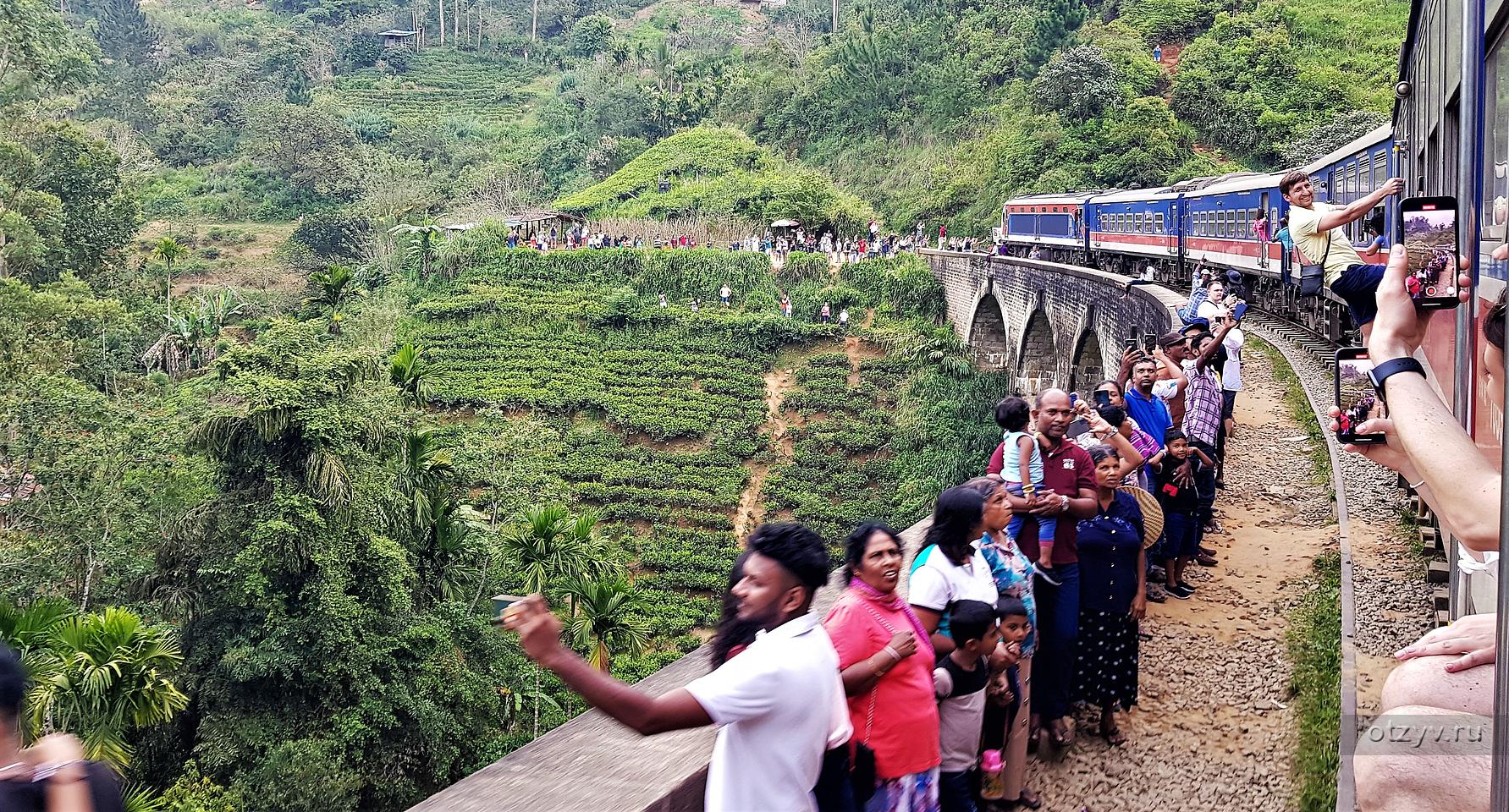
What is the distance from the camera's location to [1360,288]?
2662 mm

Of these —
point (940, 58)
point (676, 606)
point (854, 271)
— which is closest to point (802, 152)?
point (940, 58)

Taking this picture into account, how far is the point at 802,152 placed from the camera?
5338 cm

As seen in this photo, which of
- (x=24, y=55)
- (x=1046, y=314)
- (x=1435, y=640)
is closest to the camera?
(x=1435, y=640)

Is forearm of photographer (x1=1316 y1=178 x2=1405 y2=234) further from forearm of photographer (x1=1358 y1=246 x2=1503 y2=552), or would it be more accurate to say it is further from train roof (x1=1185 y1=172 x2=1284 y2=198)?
train roof (x1=1185 y1=172 x2=1284 y2=198)

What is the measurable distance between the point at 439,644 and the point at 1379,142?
1192 centimetres

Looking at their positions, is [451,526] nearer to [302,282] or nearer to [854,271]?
[854,271]

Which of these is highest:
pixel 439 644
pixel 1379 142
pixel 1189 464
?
pixel 1379 142

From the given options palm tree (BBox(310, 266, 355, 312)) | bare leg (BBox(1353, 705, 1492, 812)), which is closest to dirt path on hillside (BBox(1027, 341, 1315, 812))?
bare leg (BBox(1353, 705, 1492, 812))

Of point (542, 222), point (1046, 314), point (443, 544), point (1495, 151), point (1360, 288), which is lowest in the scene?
point (443, 544)

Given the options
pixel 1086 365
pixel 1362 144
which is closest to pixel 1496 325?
pixel 1362 144

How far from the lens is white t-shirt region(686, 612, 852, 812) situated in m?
2.02

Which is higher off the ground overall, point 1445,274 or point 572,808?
point 1445,274

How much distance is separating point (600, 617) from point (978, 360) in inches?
702

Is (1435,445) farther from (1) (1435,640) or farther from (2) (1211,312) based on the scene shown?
(2) (1211,312)
